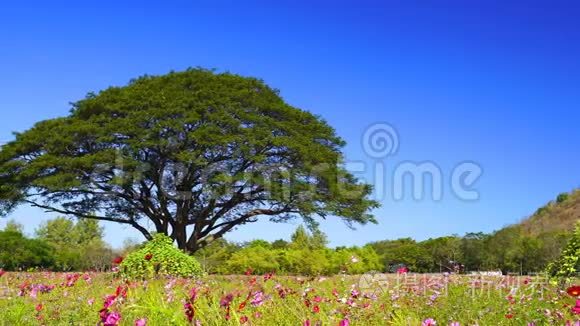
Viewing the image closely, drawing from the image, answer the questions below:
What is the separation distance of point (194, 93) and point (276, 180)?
4.47 m

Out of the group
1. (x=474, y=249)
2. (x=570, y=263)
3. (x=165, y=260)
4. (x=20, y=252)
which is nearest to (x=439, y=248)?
(x=474, y=249)

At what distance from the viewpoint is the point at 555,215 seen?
4009cm

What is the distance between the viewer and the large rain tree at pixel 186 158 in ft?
72.5

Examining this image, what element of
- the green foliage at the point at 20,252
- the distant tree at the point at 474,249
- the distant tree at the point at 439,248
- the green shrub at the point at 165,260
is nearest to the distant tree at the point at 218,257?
the green shrub at the point at 165,260

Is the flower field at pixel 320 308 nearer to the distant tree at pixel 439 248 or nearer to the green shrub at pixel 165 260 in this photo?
the green shrub at pixel 165 260

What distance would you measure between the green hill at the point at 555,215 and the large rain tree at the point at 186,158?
1859 centimetres

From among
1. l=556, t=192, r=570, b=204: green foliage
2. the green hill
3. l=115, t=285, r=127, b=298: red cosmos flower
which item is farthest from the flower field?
l=556, t=192, r=570, b=204: green foliage

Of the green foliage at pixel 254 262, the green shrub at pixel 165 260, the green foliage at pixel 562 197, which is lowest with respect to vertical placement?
the green shrub at pixel 165 260

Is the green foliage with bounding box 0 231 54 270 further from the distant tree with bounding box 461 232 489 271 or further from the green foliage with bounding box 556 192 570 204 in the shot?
the green foliage with bounding box 556 192 570 204

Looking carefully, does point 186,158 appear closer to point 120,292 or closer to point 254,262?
point 254,262

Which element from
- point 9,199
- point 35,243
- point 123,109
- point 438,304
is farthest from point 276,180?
point 438,304

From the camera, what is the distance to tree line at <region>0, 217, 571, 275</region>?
2459 cm

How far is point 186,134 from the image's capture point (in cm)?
2223

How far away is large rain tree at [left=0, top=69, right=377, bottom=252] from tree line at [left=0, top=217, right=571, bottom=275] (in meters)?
1.85
